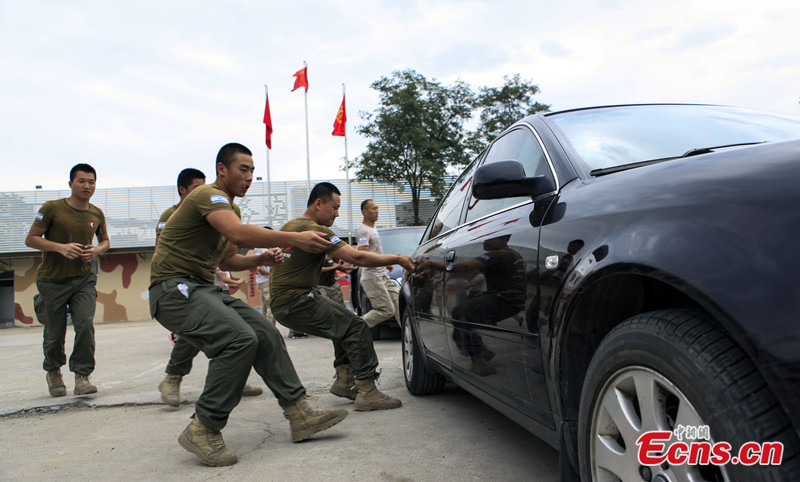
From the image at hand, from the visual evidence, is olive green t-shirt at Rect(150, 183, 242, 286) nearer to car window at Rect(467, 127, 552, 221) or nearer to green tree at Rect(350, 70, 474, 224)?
car window at Rect(467, 127, 552, 221)

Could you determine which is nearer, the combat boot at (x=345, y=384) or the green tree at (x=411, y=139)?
the combat boot at (x=345, y=384)

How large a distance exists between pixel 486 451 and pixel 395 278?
A: 5.01 metres

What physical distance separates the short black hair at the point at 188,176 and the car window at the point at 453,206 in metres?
2.16

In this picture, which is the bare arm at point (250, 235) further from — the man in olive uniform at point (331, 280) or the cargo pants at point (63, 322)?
the cargo pants at point (63, 322)

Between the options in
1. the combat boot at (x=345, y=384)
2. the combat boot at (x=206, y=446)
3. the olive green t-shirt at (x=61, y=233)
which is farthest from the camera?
the olive green t-shirt at (x=61, y=233)

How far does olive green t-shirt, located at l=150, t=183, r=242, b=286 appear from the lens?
3350mm

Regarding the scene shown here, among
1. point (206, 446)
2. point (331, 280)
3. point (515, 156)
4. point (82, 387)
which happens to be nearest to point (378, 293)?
point (331, 280)

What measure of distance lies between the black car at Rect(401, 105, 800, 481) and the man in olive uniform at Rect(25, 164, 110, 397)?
12.3ft

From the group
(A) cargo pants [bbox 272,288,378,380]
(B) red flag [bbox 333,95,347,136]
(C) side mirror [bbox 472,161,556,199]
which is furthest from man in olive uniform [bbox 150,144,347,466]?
(B) red flag [bbox 333,95,347,136]

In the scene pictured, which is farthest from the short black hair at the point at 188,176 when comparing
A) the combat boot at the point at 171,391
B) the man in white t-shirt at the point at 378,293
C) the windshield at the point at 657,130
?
the windshield at the point at 657,130

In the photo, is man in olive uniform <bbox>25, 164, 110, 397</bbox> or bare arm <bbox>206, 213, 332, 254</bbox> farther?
man in olive uniform <bbox>25, 164, 110, 397</bbox>

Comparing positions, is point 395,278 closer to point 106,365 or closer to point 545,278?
point 106,365

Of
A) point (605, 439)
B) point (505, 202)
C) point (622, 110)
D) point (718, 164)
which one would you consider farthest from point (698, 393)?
point (622, 110)

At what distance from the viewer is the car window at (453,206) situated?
3504mm
